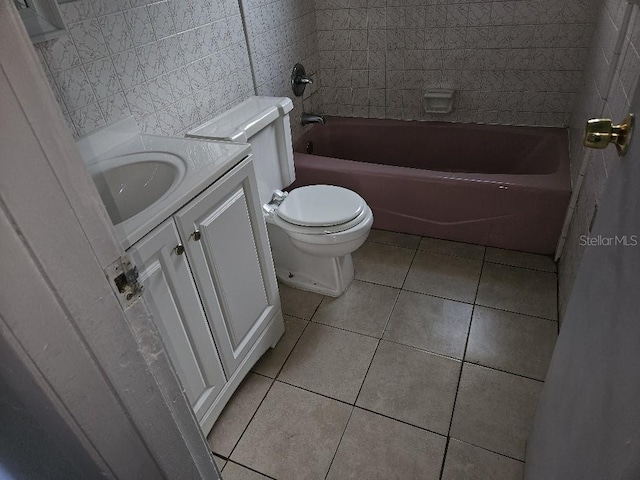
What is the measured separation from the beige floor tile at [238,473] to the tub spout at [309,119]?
1.83 m

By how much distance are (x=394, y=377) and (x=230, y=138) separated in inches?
42.3

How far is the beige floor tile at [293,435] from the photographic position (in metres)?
1.38

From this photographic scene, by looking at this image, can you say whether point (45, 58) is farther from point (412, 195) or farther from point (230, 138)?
point (412, 195)

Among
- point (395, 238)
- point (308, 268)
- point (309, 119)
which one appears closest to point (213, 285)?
point (308, 268)

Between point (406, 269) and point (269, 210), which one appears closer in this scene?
point (269, 210)

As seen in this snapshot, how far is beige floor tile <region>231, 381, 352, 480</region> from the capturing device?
4.51 feet

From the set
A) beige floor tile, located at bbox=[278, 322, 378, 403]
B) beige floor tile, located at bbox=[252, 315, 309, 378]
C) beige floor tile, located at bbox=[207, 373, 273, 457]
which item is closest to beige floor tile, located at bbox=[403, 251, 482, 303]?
beige floor tile, located at bbox=[278, 322, 378, 403]

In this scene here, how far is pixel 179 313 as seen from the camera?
121cm

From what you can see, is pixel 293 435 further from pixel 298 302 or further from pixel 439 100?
pixel 439 100

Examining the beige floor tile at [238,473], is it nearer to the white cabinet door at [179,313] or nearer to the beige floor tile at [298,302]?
the white cabinet door at [179,313]

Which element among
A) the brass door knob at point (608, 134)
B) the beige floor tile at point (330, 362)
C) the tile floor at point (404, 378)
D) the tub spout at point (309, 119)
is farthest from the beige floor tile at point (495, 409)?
the tub spout at point (309, 119)

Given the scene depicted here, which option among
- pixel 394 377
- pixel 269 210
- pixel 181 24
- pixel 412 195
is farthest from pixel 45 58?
pixel 412 195

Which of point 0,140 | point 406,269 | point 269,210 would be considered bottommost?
point 406,269

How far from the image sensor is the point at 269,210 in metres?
→ 1.89
